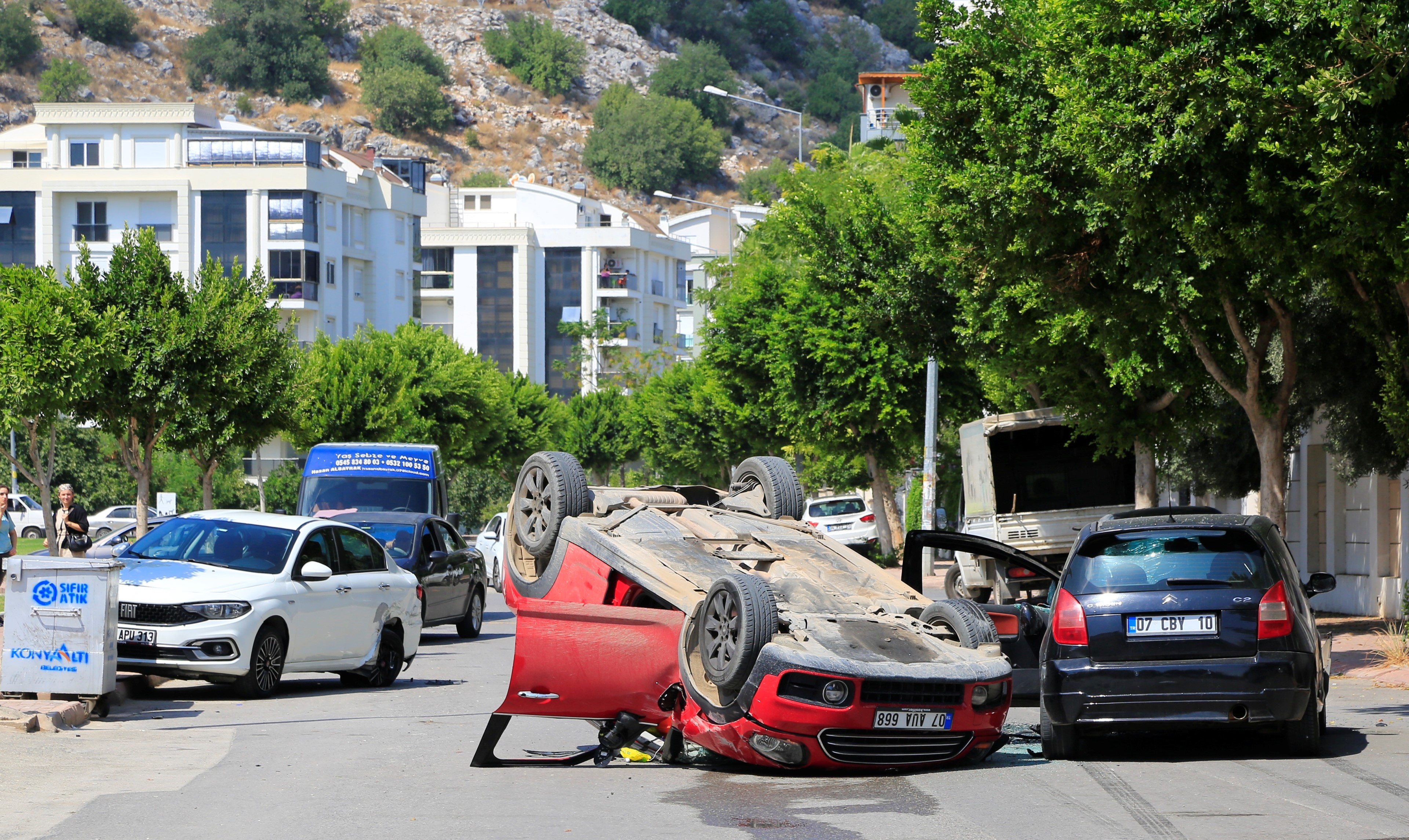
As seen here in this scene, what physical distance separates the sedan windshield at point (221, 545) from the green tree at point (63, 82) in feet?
524

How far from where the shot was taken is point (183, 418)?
29.9 m

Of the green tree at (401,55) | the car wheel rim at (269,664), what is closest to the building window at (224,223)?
the car wheel rim at (269,664)

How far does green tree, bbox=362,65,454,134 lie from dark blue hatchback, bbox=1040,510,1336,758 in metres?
181

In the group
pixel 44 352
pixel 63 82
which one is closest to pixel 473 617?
pixel 44 352

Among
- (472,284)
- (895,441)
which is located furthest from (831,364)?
(472,284)

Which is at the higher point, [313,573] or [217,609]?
[313,573]

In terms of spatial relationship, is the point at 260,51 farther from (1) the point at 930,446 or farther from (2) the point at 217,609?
(2) the point at 217,609

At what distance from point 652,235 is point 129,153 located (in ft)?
150

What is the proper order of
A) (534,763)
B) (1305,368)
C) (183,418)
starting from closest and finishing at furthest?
(534,763)
(1305,368)
(183,418)

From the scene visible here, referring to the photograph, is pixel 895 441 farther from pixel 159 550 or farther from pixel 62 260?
pixel 62 260

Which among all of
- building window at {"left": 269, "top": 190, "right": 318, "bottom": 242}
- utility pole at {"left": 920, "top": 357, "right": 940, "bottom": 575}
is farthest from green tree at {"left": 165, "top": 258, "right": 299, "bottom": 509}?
building window at {"left": 269, "top": 190, "right": 318, "bottom": 242}

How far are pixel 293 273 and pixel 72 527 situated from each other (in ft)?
242

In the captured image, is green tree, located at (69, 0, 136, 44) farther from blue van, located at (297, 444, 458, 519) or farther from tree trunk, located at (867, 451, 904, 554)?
blue van, located at (297, 444, 458, 519)

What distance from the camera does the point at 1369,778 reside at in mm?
9438
